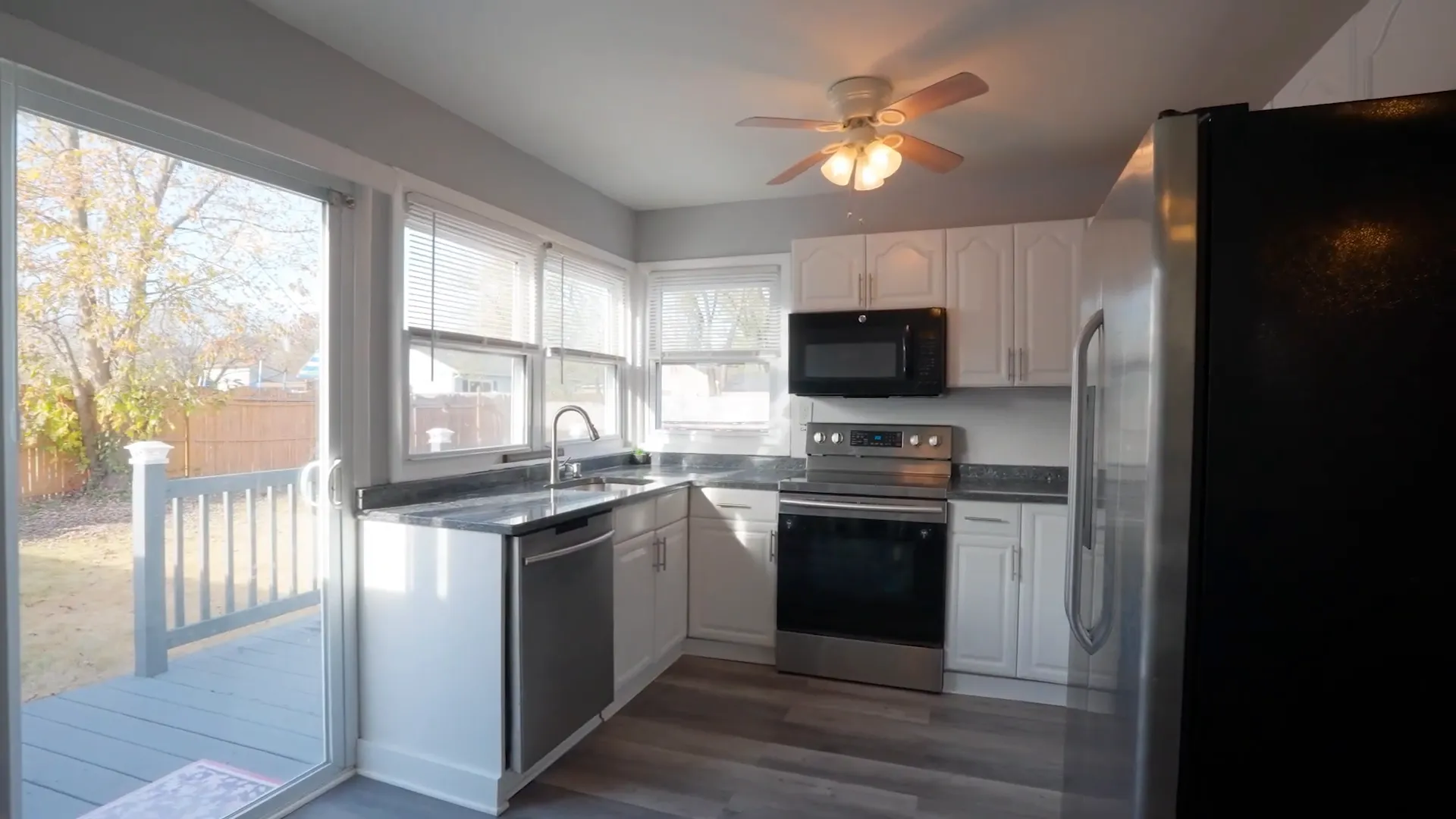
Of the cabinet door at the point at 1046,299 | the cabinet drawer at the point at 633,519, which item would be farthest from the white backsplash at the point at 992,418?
the cabinet drawer at the point at 633,519

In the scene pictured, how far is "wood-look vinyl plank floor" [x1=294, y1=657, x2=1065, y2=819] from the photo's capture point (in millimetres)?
2139

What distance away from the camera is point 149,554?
179 cm

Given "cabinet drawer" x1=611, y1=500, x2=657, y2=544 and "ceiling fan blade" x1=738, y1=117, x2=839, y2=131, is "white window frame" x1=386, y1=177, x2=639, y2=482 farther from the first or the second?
"ceiling fan blade" x1=738, y1=117, x2=839, y2=131

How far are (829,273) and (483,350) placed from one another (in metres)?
1.73

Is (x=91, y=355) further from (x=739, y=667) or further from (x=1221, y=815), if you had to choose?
(x=739, y=667)

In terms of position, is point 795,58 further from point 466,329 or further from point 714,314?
point 714,314

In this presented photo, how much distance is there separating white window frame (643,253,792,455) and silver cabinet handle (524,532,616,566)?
53.2 inches

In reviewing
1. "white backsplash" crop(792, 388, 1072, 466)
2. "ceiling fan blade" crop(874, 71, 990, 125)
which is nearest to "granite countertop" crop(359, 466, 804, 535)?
"white backsplash" crop(792, 388, 1072, 466)

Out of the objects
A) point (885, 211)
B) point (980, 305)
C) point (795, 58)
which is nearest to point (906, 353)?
Result: point (980, 305)

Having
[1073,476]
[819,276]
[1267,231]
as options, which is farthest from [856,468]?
[1267,231]

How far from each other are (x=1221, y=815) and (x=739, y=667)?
2.50m

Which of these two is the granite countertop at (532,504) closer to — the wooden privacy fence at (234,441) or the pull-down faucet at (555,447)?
the pull-down faucet at (555,447)

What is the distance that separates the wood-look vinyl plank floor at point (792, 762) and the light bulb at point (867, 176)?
6.91 ft

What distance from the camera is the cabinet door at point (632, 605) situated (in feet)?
9.04
